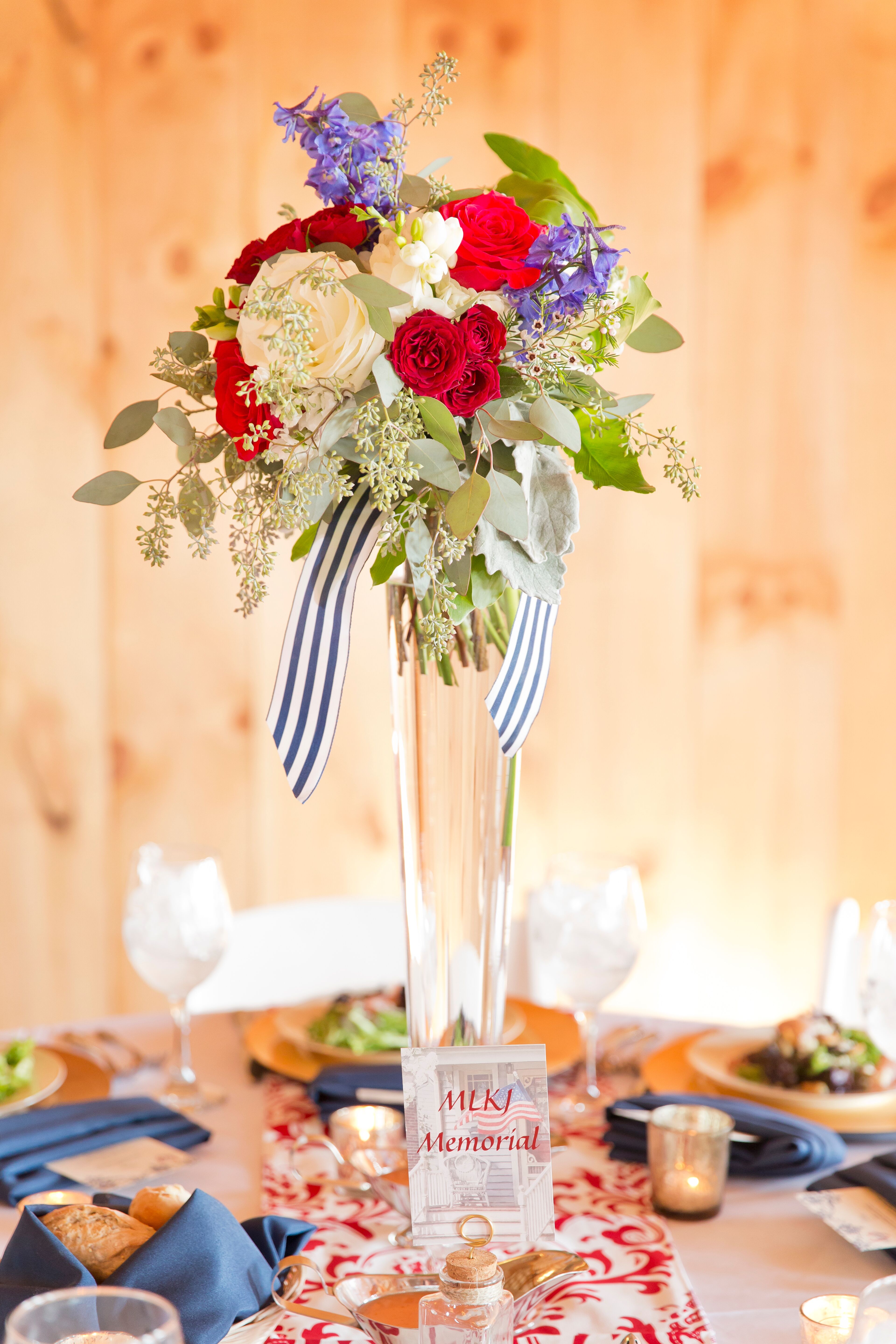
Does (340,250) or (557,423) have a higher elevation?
(340,250)

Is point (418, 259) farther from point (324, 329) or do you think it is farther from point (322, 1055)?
point (322, 1055)

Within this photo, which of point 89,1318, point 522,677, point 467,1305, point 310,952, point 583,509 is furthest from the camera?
point 583,509

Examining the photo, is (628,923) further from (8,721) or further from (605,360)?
(8,721)

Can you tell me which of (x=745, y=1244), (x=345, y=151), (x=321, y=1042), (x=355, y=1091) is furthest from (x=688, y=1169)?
(x=345, y=151)

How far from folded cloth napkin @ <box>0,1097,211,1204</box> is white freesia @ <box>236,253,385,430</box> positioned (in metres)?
0.60

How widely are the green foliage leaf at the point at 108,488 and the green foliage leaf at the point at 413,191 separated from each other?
256 millimetres

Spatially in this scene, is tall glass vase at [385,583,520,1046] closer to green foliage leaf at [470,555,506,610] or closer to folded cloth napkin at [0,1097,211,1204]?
green foliage leaf at [470,555,506,610]

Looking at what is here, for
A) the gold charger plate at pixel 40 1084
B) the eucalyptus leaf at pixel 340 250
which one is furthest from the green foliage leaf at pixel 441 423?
Answer: the gold charger plate at pixel 40 1084

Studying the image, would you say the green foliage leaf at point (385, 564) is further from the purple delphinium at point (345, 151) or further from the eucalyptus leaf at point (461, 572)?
the purple delphinium at point (345, 151)

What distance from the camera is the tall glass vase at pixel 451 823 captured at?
0.84 meters

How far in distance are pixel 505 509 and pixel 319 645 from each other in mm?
165

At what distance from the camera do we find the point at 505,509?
2.51ft

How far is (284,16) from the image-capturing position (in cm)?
226

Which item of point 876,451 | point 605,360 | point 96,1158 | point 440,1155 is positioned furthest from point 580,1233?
point 876,451
